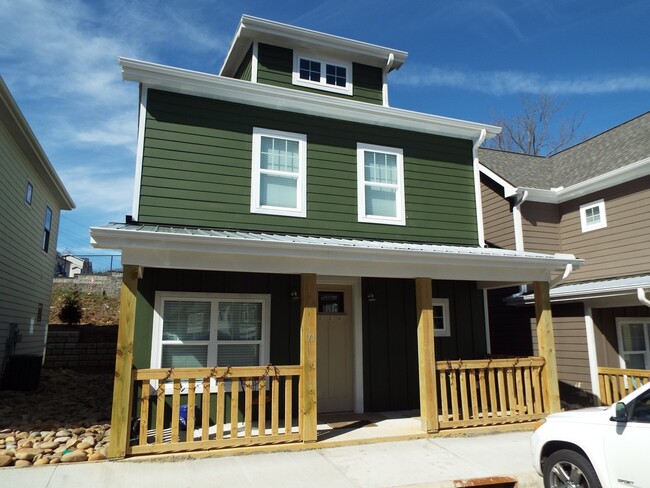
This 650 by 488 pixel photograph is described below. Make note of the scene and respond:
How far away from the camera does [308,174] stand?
342 inches

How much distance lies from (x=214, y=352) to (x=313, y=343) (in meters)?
1.88

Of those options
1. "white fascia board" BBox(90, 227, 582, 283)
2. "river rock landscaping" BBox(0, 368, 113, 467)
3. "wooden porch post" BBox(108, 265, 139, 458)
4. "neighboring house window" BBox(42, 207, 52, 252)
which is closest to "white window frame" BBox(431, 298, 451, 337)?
"white fascia board" BBox(90, 227, 582, 283)

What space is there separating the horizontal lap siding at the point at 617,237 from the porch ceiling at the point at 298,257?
9.20ft

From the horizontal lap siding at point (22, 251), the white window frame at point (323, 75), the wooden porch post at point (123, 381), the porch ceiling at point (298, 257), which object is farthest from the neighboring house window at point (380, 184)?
the horizontal lap siding at point (22, 251)

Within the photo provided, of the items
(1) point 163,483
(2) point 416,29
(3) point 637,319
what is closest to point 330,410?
(1) point 163,483

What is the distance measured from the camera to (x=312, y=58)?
982 cm

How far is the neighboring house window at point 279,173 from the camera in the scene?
328 inches

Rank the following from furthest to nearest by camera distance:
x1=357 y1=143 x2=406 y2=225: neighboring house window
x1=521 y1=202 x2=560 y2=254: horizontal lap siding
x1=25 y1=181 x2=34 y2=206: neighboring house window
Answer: x1=25 y1=181 x2=34 y2=206: neighboring house window → x1=521 y1=202 x2=560 y2=254: horizontal lap siding → x1=357 y1=143 x2=406 y2=225: neighboring house window

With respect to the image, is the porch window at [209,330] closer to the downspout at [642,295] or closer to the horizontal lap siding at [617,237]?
the downspout at [642,295]

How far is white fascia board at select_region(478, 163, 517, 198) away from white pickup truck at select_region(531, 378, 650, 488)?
739cm

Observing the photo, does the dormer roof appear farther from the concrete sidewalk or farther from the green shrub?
the green shrub

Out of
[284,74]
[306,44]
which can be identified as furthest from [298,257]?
[306,44]

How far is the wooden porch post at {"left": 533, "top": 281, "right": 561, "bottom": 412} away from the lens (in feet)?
25.3

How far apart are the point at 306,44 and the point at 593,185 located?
710 cm
